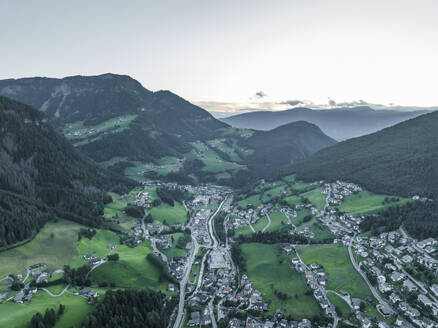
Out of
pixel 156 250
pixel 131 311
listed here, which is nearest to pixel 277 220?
pixel 156 250

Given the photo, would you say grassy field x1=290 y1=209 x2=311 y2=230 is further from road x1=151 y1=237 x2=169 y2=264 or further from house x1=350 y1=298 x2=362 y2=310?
road x1=151 y1=237 x2=169 y2=264

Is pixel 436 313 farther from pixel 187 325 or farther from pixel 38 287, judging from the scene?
pixel 38 287

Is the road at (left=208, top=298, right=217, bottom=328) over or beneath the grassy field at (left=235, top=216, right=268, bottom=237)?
over

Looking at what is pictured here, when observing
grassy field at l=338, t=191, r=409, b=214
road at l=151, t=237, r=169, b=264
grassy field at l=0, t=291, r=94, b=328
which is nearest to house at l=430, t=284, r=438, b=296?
grassy field at l=338, t=191, r=409, b=214

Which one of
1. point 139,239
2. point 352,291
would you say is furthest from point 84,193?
point 352,291

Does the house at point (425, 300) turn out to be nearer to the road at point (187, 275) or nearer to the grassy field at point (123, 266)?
the road at point (187, 275)

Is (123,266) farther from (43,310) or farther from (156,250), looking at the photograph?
(43,310)
